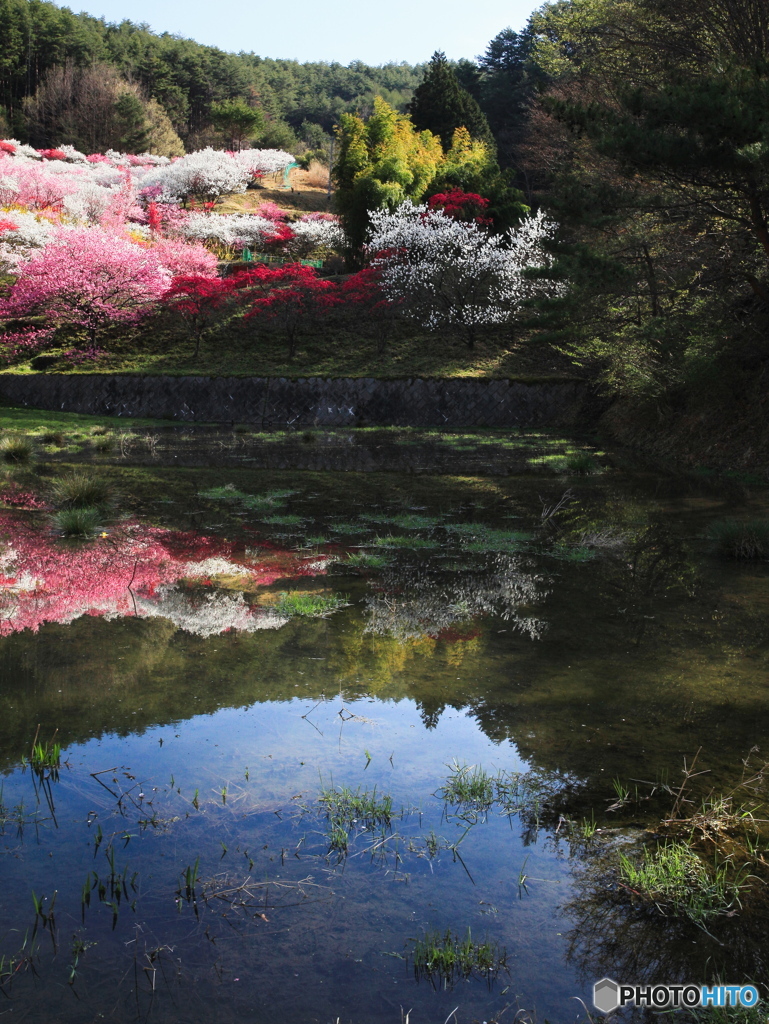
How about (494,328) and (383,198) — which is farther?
(383,198)

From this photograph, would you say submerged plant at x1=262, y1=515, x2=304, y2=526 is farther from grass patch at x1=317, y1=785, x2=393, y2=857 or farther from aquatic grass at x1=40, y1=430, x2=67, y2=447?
aquatic grass at x1=40, y1=430, x2=67, y2=447

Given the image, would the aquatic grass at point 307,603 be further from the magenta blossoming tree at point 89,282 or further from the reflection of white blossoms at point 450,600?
the magenta blossoming tree at point 89,282

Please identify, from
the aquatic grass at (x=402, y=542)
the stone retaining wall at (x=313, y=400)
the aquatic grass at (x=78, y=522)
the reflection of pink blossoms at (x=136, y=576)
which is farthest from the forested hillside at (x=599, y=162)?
the aquatic grass at (x=78, y=522)

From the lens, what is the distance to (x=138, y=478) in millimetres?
12320

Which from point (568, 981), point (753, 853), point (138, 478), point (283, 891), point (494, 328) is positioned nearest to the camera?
point (568, 981)

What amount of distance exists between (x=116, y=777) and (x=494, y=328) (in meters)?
25.5

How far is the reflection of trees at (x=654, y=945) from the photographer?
7.44 ft

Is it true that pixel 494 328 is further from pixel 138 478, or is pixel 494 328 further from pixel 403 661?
pixel 403 661

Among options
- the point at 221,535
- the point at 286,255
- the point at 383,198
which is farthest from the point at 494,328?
the point at 221,535

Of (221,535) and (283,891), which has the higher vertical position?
(283,891)

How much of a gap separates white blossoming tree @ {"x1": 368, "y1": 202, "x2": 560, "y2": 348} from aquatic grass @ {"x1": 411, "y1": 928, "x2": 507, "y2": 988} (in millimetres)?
24361

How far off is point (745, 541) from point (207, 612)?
5.23 m

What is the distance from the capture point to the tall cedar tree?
37.2m

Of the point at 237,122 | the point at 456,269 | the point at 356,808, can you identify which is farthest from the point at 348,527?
the point at 237,122
